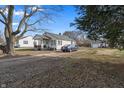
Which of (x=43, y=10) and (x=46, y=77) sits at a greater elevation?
(x=43, y=10)

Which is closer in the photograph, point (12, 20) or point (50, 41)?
point (12, 20)

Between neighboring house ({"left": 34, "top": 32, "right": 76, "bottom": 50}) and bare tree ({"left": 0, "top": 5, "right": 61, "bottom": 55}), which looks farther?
neighboring house ({"left": 34, "top": 32, "right": 76, "bottom": 50})

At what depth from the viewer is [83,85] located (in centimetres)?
702

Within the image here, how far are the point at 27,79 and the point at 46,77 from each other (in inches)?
30.2

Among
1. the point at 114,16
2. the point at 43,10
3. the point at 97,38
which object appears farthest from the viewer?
the point at 43,10

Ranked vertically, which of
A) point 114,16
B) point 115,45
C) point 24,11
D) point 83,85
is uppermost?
point 24,11

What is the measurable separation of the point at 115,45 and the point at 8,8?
13.7 metres

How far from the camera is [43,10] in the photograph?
863 inches

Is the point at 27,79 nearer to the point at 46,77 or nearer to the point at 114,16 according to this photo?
the point at 46,77

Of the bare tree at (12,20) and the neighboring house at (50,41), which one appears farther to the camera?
the neighboring house at (50,41)
